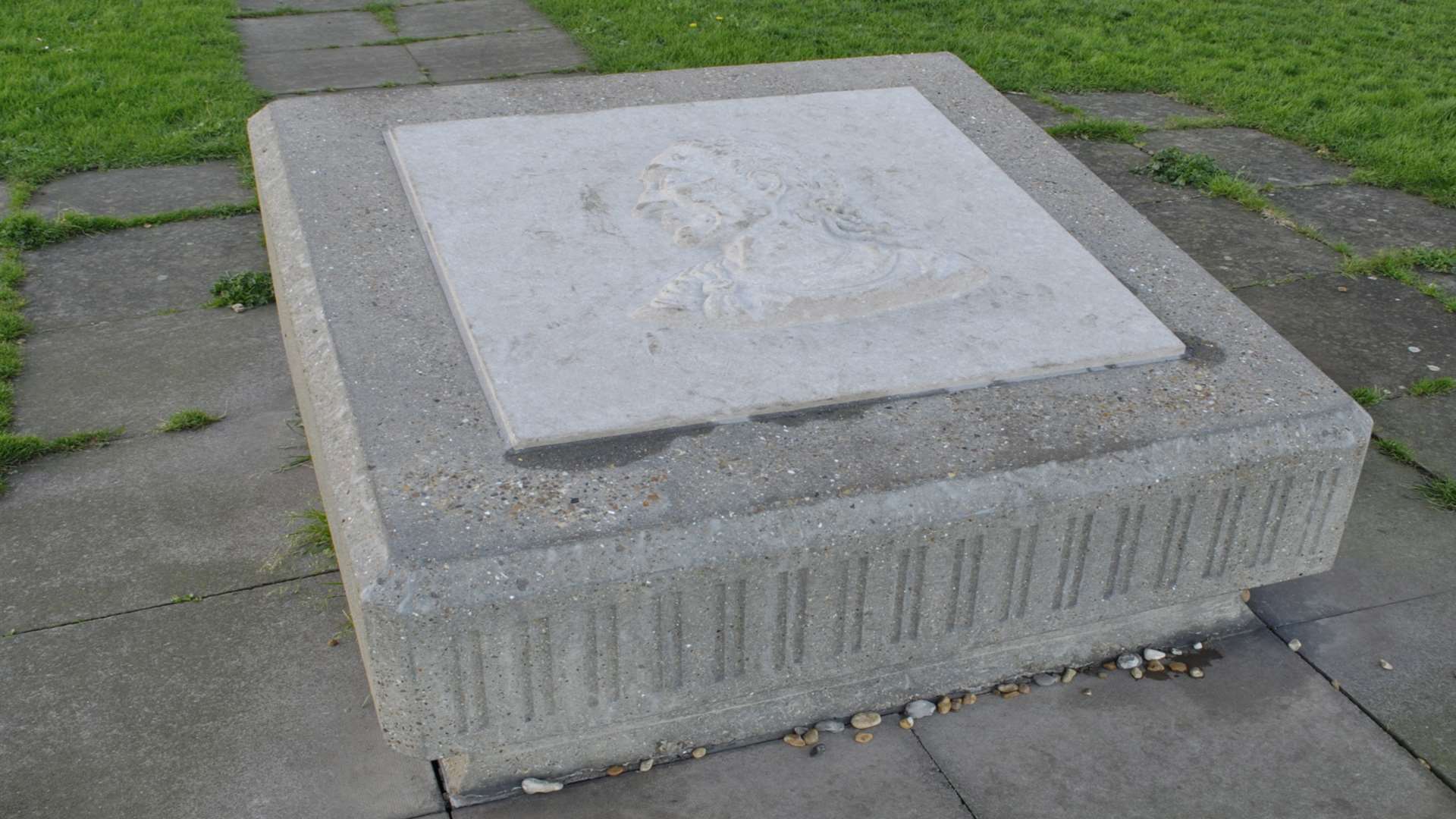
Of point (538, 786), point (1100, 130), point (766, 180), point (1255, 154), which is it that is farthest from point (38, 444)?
point (1255, 154)

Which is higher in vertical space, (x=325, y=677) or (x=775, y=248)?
(x=775, y=248)

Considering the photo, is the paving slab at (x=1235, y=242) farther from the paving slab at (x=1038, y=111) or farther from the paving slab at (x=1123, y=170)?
the paving slab at (x=1038, y=111)

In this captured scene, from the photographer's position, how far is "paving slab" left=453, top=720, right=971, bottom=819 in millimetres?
2508

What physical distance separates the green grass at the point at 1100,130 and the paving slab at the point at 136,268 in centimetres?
325

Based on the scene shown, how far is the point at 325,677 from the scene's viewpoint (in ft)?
9.18

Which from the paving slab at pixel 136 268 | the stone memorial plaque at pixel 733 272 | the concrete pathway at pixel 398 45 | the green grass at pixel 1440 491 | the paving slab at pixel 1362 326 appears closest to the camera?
the stone memorial plaque at pixel 733 272

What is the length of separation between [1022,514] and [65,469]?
94.8 inches

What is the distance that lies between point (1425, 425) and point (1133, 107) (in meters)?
2.79

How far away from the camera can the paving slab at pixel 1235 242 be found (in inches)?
182

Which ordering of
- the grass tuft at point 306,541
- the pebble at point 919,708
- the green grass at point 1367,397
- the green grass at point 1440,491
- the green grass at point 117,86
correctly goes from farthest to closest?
1. the green grass at point 117,86
2. the green grass at point 1367,397
3. the green grass at point 1440,491
4. the grass tuft at point 306,541
5. the pebble at point 919,708

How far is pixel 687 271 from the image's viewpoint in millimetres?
2955

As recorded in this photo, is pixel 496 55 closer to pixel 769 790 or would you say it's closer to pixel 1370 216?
pixel 1370 216

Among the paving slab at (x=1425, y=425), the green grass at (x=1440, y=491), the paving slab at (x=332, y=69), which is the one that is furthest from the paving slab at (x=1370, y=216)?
the paving slab at (x=332, y=69)

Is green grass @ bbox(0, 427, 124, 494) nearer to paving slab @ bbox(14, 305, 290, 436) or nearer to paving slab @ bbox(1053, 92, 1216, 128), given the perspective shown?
paving slab @ bbox(14, 305, 290, 436)
